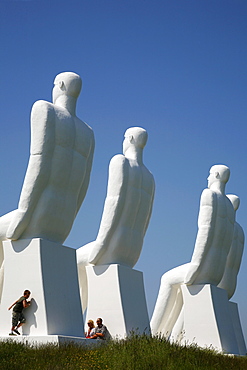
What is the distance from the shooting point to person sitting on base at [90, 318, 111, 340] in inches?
505

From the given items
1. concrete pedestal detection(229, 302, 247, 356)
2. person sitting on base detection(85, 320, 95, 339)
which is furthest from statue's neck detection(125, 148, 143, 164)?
concrete pedestal detection(229, 302, 247, 356)

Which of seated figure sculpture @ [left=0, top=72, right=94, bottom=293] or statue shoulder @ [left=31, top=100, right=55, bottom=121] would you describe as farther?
statue shoulder @ [left=31, top=100, right=55, bottom=121]

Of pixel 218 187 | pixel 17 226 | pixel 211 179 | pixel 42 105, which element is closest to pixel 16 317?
pixel 17 226

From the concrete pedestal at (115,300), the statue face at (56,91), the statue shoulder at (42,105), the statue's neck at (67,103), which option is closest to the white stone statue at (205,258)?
the concrete pedestal at (115,300)

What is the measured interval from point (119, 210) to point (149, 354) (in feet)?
16.5

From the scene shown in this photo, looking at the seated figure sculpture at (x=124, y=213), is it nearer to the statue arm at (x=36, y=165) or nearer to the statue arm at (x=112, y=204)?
the statue arm at (x=112, y=204)

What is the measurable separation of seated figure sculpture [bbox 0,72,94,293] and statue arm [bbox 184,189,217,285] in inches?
197

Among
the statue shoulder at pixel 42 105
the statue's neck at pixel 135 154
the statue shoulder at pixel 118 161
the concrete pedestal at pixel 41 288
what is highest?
the statue's neck at pixel 135 154

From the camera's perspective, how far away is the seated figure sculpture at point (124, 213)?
46.6 ft

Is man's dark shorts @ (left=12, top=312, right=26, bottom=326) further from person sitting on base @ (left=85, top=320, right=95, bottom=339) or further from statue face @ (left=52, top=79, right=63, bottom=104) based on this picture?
statue face @ (left=52, top=79, right=63, bottom=104)

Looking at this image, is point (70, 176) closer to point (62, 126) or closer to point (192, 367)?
point (62, 126)

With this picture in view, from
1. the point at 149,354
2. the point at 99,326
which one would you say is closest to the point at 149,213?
the point at 99,326

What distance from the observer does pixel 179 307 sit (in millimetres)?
17594

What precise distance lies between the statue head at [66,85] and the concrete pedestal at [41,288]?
3.08 metres
